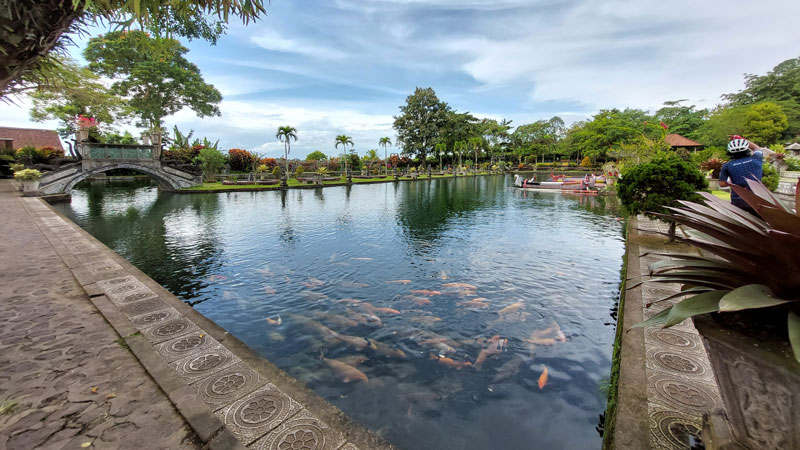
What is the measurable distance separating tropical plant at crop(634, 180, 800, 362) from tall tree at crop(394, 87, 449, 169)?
2115 inches

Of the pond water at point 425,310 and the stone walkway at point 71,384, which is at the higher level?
the stone walkway at point 71,384

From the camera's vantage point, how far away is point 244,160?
1387 inches

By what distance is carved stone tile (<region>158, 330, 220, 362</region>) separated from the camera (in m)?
3.28

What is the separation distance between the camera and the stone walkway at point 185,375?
2286 millimetres

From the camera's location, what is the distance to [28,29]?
2387mm

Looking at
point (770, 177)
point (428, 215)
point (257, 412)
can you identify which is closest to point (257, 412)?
point (257, 412)

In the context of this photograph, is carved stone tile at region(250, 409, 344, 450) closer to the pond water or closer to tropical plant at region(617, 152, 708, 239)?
the pond water

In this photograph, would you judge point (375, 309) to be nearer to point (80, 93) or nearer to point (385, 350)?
point (385, 350)

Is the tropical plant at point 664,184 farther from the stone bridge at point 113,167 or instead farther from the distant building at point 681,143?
the distant building at point 681,143

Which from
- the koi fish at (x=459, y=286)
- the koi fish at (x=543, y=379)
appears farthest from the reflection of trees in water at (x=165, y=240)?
the koi fish at (x=543, y=379)

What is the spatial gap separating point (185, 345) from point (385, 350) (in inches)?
87.8

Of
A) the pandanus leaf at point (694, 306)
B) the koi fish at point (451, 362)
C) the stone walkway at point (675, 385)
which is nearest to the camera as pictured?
the pandanus leaf at point (694, 306)

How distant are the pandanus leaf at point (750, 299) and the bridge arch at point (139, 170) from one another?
91.0ft

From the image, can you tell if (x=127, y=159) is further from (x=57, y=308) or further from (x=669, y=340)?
(x=669, y=340)
